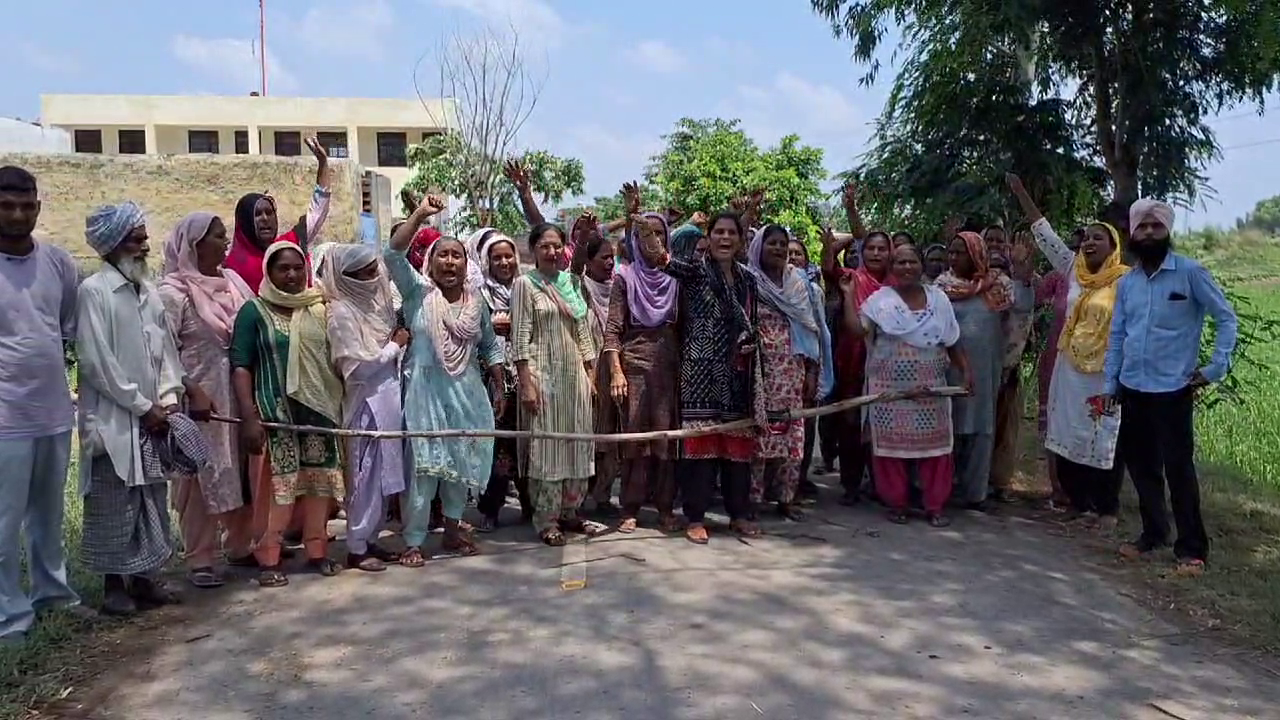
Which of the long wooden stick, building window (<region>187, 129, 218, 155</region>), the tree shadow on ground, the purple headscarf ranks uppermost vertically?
building window (<region>187, 129, 218, 155</region>)

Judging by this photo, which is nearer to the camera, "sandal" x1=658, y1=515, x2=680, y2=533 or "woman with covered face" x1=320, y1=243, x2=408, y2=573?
"woman with covered face" x1=320, y1=243, x2=408, y2=573

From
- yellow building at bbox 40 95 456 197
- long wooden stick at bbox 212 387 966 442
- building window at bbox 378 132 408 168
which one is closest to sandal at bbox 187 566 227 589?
long wooden stick at bbox 212 387 966 442

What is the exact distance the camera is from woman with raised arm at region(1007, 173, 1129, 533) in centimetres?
589

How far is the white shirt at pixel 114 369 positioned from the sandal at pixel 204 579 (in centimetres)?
80

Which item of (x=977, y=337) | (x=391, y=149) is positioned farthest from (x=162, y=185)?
(x=391, y=149)

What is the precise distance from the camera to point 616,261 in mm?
6695

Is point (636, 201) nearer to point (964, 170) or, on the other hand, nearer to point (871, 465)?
point (871, 465)

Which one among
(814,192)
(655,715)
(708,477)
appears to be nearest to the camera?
(655,715)

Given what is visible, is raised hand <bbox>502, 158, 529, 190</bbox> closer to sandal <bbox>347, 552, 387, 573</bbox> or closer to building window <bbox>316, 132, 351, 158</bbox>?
sandal <bbox>347, 552, 387, 573</bbox>

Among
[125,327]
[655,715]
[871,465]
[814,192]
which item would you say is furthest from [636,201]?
[814,192]

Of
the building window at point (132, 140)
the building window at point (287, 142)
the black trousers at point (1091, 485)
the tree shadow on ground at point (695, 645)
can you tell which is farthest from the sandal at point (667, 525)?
the building window at point (132, 140)

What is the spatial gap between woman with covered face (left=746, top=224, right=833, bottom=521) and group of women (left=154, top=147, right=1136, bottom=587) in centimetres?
1

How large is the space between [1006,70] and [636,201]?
3.82m

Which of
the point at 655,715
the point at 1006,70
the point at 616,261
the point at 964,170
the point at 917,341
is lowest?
the point at 655,715
